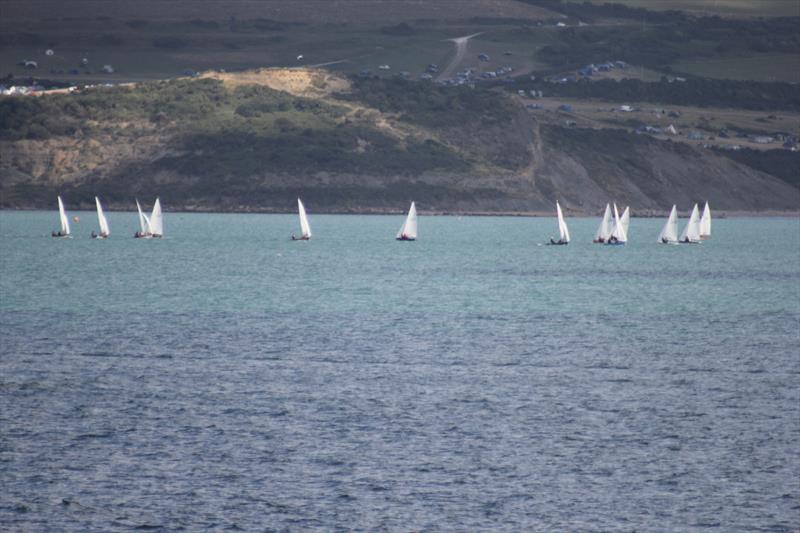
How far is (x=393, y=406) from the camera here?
3781 cm

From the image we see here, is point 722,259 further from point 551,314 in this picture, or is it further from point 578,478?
point 578,478

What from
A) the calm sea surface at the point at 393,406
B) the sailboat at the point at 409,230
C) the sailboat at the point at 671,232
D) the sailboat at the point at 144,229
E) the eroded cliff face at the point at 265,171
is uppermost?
the eroded cliff face at the point at 265,171

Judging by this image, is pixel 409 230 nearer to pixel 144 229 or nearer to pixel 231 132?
pixel 144 229

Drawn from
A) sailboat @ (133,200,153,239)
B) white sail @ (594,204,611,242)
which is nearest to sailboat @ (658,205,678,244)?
white sail @ (594,204,611,242)

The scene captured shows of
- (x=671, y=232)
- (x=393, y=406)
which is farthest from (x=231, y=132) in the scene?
(x=393, y=406)

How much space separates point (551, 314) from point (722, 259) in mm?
55003

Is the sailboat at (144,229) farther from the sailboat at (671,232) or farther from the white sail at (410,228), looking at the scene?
the sailboat at (671,232)

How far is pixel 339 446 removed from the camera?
3262 centimetres

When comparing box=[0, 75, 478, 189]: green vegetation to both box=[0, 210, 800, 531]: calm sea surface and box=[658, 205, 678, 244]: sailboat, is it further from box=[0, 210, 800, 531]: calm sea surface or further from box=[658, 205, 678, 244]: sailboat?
box=[0, 210, 800, 531]: calm sea surface

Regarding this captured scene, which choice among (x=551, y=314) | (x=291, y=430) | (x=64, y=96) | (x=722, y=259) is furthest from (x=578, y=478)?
(x=64, y=96)

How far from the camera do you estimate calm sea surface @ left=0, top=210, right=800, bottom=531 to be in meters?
28.1

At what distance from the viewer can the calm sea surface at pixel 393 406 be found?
2808 centimetres

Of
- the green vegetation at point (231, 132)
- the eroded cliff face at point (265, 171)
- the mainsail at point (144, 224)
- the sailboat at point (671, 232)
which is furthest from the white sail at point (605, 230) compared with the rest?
the green vegetation at point (231, 132)

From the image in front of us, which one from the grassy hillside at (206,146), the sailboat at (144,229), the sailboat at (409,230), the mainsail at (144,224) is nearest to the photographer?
the sailboat at (144,229)
